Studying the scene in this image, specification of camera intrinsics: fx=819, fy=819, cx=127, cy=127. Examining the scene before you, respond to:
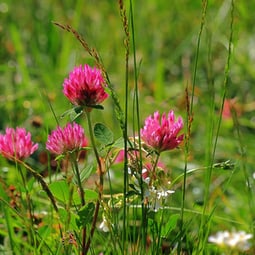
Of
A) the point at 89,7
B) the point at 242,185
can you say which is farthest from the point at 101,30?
the point at 242,185

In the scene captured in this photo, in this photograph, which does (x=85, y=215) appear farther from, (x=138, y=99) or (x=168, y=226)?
(x=138, y=99)

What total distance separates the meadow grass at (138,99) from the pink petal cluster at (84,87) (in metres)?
0.09

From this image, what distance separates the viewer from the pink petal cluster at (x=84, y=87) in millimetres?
1359

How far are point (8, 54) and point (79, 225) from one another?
2.06m

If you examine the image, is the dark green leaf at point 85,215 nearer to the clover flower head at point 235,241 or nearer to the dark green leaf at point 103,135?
the dark green leaf at point 103,135

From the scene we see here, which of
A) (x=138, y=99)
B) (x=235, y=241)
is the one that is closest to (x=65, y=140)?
(x=235, y=241)

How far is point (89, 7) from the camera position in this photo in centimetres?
400

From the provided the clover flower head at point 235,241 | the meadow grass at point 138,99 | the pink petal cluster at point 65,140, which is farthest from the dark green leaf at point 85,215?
the clover flower head at point 235,241

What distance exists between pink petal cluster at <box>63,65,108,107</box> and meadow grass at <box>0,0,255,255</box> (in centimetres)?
9

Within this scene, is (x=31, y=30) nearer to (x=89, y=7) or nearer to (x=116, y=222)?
(x=89, y=7)

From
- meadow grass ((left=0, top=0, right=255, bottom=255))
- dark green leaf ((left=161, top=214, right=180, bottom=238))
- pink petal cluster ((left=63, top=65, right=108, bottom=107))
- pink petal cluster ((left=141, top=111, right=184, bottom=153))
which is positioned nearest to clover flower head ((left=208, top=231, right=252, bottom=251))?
meadow grass ((left=0, top=0, right=255, bottom=255))

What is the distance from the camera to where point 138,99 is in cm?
266

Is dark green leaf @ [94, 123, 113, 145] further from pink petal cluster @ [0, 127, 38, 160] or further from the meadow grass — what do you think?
pink petal cluster @ [0, 127, 38, 160]

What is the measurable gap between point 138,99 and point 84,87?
51.4 inches
